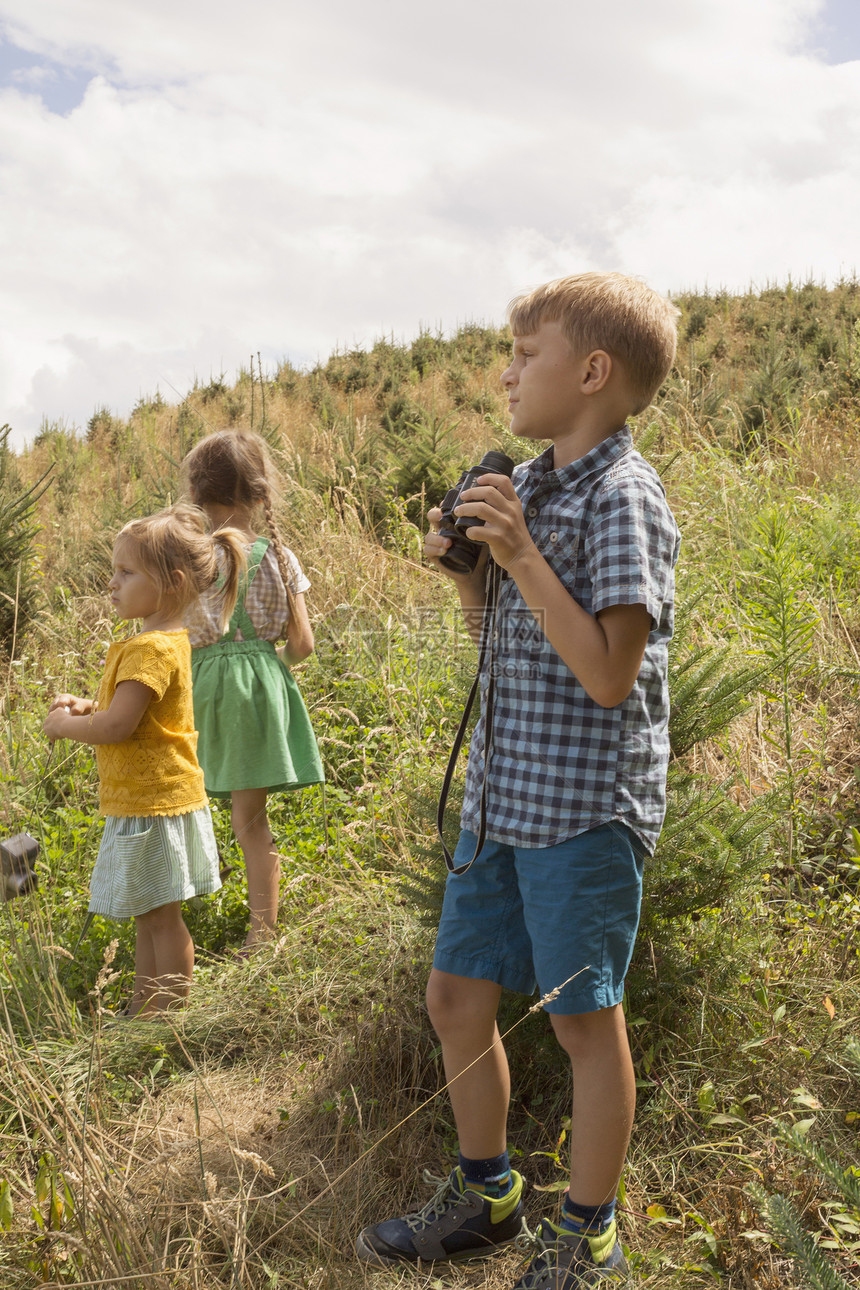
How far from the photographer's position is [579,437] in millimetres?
1904

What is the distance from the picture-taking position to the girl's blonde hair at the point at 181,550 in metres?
3.06

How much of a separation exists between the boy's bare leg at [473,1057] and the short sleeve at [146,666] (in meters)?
1.39

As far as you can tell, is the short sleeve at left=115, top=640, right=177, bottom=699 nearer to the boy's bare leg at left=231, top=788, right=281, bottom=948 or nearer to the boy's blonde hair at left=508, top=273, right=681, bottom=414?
the boy's bare leg at left=231, top=788, right=281, bottom=948

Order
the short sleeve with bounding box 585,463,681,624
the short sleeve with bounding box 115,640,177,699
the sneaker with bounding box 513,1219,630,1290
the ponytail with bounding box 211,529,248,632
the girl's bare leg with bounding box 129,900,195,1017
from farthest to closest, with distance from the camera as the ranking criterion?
the ponytail with bounding box 211,529,248,632 → the girl's bare leg with bounding box 129,900,195,1017 → the short sleeve with bounding box 115,640,177,699 → the sneaker with bounding box 513,1219,630,1290 → the short sleeve with bounding box 585,463,681,624

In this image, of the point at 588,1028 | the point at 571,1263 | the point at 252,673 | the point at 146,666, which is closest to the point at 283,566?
the point at 252,673

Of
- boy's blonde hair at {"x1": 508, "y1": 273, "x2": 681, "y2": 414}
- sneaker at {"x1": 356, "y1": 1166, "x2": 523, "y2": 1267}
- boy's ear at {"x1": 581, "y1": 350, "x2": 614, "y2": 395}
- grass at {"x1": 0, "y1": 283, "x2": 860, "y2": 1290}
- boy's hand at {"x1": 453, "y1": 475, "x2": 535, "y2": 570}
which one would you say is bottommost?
sneaker at {"x1": 356, "y1": 1166, "x2": 523, "y2": 1267}

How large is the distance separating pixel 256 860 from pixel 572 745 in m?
2.01

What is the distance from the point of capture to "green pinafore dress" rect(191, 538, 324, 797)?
348 cm

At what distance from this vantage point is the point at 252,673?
140 inches

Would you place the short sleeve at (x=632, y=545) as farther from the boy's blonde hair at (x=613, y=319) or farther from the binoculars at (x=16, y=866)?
the binoculars at (x=16, y=866)

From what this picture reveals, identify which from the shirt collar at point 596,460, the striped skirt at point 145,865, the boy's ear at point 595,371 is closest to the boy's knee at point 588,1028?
the shirt collar at point 596,460

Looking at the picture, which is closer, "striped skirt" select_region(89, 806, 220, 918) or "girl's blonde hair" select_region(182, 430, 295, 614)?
"striped skirt" select_region(89, 806, 220, 918)

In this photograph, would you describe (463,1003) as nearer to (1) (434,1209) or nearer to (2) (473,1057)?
(2) (473,1057)

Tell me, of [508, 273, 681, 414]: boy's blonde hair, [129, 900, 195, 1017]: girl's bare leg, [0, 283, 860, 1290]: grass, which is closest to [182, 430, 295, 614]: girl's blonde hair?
[0, 283, 860, 1290]: grass
